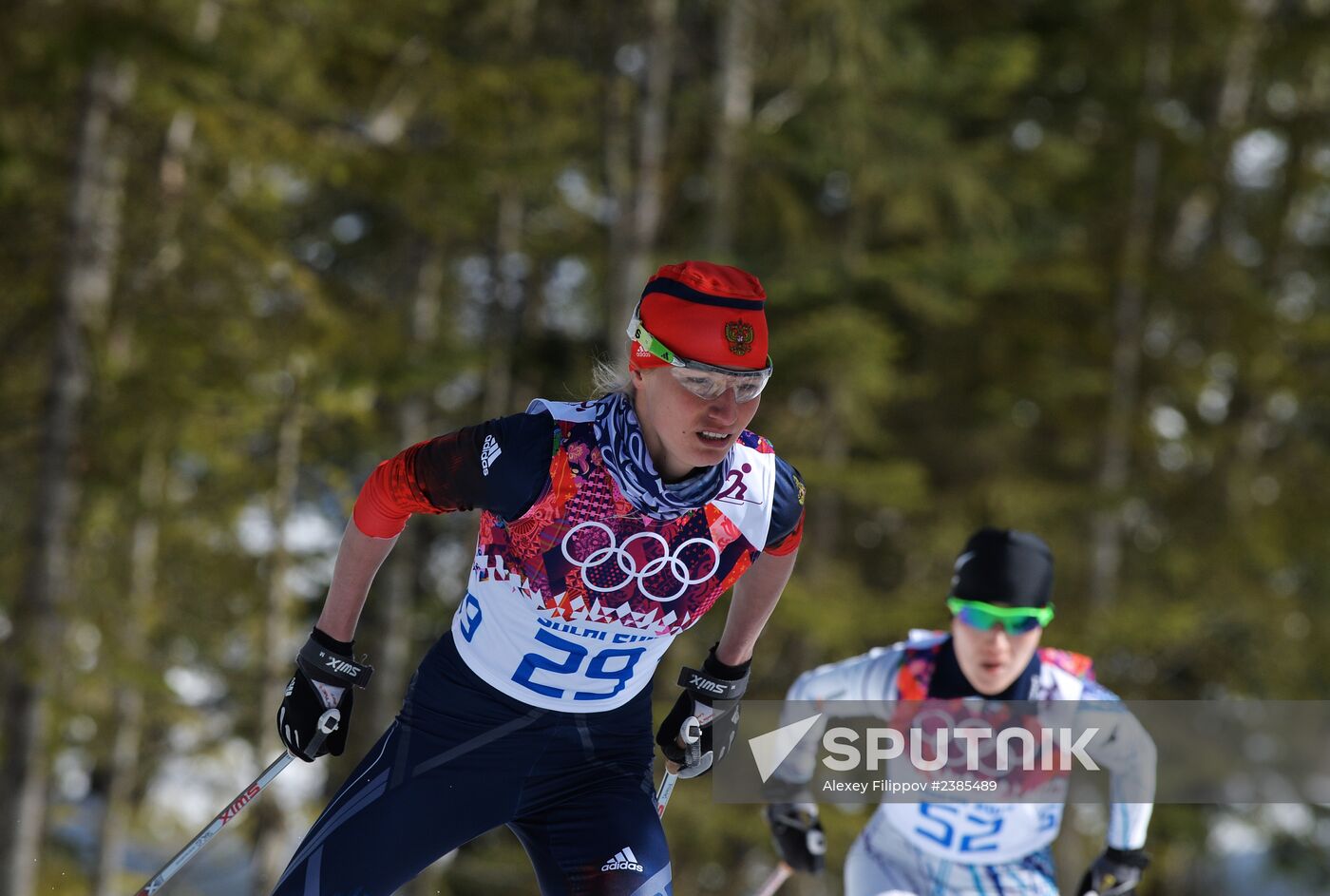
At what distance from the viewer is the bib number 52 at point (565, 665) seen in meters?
3.47

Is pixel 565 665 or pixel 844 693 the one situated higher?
pixel 565 665

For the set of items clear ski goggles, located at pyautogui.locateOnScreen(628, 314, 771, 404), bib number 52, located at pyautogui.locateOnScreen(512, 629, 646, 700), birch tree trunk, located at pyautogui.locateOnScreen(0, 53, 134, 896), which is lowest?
birch tree trunk, located at pyautogui.locateOnScreen(0, 53, 134, 896)

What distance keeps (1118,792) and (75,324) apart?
6.62m

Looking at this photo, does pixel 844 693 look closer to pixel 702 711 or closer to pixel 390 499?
pixel 702 711

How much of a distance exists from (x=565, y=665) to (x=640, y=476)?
58 centimetres

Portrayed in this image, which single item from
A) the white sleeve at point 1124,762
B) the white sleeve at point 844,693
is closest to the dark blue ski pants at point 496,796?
the white sleeve at point 844,693

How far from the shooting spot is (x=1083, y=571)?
51.0 ft

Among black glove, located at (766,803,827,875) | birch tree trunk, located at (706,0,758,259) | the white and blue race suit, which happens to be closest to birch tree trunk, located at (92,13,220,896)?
birch tree trunk, located at (706,0,758,259)

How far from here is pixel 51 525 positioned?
328 inches

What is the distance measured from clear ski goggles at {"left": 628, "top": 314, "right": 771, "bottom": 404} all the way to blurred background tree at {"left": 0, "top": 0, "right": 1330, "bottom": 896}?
585cm

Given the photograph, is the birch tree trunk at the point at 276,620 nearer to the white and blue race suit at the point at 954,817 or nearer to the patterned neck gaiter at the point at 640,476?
the white and blue race suit at the point at 954,817

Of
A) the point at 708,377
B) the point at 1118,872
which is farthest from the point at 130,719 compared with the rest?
the point at 708,377

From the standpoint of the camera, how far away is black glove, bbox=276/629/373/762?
11.9ft

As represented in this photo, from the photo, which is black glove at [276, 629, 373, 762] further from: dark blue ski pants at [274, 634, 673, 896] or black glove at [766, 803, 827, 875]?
black glove at [766, 803, 827, 875]
